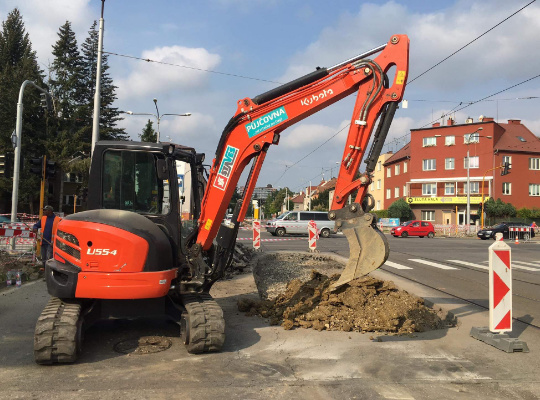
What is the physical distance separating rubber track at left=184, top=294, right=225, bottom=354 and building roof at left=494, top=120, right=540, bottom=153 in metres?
56.2

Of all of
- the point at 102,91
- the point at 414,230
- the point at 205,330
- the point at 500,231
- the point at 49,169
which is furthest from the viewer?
the point at 102,91

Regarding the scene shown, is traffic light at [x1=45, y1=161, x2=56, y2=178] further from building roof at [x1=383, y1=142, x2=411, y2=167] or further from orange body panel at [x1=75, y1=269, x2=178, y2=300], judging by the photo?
building roof at [x1=383, y1=142, x2=411, y2=167]

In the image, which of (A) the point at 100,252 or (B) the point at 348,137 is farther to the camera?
(B) the point at 348,137

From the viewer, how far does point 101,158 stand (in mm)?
6238

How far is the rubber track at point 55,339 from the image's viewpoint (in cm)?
511

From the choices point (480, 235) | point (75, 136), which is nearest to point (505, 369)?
point (480, 235)

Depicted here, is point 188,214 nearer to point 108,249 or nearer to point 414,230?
point 108,249

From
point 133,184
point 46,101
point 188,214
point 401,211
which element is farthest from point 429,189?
point 133,184

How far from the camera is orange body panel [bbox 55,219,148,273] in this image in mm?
5402

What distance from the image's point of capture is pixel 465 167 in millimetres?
56531

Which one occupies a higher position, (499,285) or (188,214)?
(188,214)

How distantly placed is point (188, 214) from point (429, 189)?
57016 millimetres

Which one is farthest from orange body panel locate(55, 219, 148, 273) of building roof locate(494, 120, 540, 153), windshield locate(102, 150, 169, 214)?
building roof locate(494, 120, 540, 153)

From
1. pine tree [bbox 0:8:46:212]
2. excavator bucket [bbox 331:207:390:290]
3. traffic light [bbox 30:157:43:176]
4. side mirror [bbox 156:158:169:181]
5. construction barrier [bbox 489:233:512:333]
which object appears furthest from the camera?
pine tree [bbox 0:8:46:212]
